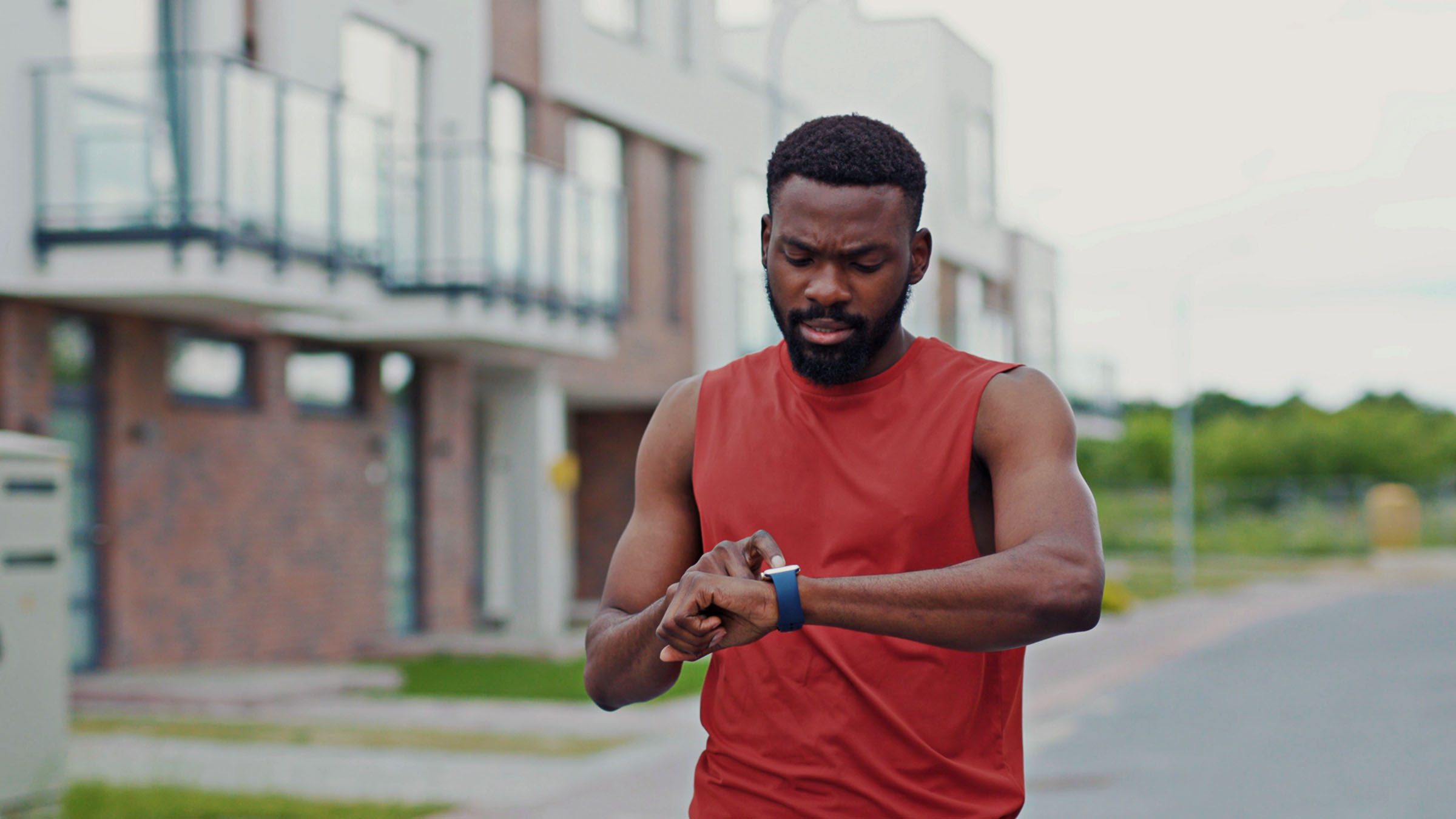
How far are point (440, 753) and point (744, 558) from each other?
28.3 ft

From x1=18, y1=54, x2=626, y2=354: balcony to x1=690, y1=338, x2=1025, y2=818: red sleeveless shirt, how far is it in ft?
36.9

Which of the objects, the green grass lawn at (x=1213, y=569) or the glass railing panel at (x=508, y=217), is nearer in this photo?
the glass railing panel at (x=508, y=217)

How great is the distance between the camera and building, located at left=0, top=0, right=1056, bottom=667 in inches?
513

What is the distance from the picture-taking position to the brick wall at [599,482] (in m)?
24.7

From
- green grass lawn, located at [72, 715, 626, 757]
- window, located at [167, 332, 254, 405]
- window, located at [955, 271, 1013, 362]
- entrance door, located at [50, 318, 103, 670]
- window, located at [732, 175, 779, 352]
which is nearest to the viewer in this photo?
green grass lawn, located at [72, 715, 626, 757]

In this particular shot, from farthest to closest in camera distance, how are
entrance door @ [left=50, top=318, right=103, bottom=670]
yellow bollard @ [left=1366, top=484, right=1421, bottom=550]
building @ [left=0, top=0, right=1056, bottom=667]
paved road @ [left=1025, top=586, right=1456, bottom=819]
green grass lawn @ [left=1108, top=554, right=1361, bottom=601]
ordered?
yellow bollard @ [left=1366, top=484, right=1421, bottom=550] → green grass lawn @ [left=1108, top=554, right=1361, bottom=601] → entrance door @ [left=50, top=318, right=103, bottom=670] → building @ [left=0, top=0, right=1056, bottom=667] → paved road @ [left=1025, top=586, right=1456, bottom=819]

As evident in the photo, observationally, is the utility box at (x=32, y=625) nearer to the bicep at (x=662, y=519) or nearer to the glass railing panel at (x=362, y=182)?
the bicep at (x=662, y=519)

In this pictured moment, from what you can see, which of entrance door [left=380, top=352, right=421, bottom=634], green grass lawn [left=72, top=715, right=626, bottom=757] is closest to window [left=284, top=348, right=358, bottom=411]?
entrance door [left=380, top=352, right=421, bottom=634]

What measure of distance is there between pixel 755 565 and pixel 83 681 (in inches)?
471

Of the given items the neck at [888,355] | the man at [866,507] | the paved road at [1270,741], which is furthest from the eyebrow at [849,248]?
the paved road at [1270,741]

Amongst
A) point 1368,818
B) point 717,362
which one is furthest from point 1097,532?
point 717,362

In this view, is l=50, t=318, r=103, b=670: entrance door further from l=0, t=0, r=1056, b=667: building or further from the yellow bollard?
the yellow bollard

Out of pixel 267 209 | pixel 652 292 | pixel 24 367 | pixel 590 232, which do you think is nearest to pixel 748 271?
pixel 652 292

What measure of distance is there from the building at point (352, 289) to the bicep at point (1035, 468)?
1142cm
